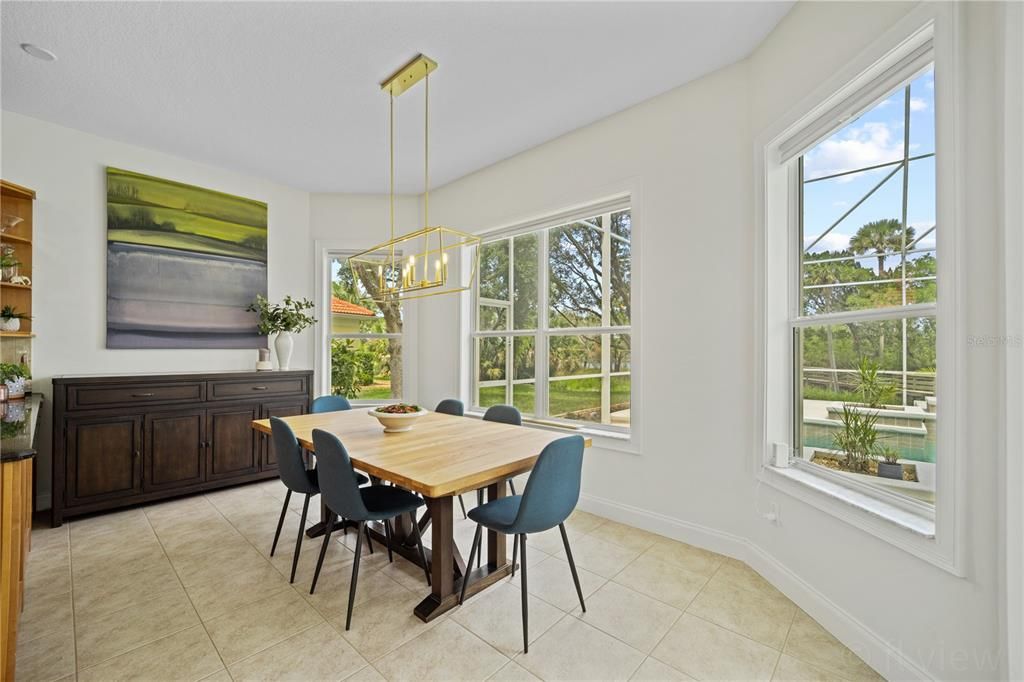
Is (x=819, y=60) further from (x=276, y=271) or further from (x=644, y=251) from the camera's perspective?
(x=276, y=271)

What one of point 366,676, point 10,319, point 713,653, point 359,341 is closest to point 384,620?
point 366,676

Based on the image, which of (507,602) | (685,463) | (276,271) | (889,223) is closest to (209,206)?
(276,271)

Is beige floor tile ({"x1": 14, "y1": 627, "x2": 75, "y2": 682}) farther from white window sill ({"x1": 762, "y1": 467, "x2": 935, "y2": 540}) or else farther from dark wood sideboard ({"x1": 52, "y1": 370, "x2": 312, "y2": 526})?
white window sill ({"x1": 762, "y1": 467, "x2": 935, "y2": 540})

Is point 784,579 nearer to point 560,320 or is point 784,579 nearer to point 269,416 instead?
point 560,320

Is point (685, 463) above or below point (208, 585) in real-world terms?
above

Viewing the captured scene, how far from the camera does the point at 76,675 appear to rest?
1.68m

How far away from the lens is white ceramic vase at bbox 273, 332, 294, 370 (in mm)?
4230

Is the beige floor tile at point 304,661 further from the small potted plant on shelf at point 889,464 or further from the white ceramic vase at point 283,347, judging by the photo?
the white ceramic vase at point 283,347

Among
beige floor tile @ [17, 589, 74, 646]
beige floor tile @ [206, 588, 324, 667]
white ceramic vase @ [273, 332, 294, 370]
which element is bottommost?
beige floor tile @ [206, 588, 324, 667]

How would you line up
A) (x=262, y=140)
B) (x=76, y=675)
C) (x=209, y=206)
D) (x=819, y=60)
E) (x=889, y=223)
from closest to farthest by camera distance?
(x=76, y=675)
(x=889, y=223)
(x=819, y=60)
(x=262, y=140)
(x=209, y=206)

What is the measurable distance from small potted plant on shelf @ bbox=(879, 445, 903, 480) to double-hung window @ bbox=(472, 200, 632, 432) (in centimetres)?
158

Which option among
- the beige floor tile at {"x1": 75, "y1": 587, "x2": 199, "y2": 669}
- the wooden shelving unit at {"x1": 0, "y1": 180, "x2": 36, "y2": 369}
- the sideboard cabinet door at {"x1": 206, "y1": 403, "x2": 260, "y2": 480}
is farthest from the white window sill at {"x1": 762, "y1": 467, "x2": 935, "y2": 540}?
the wooden shelving unit at {"x1": 0, "y1": 180, "x2": 36, "y2": 369}

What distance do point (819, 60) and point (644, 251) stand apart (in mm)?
1311

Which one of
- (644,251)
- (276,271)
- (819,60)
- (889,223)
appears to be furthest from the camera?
(276,271)
